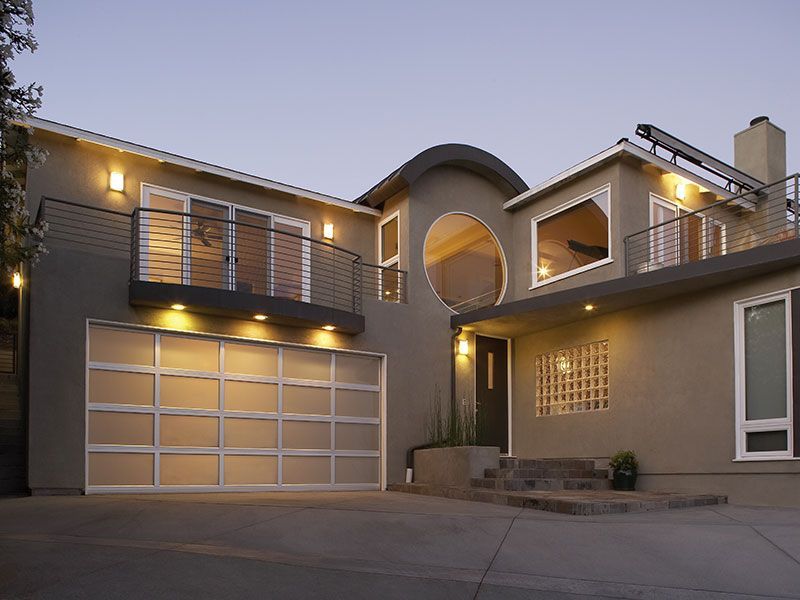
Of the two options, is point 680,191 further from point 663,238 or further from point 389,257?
point 389,257

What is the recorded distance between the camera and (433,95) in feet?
83.6

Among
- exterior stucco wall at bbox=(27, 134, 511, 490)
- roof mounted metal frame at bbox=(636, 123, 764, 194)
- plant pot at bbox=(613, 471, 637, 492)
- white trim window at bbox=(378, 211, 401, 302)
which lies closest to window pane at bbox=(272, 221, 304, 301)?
exterior stucco wall at bbox=(27, 134, 511, 490)

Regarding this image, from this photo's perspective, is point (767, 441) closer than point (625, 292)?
Yes

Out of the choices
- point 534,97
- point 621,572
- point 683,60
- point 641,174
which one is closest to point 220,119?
point 534,97

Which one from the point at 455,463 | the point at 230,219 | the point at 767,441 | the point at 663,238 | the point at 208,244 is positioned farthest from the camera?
the point at 663,238

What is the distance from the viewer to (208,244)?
1266cm

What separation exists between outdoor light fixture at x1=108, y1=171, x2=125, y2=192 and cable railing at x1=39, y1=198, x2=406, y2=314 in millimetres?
442

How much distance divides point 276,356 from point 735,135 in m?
12.1

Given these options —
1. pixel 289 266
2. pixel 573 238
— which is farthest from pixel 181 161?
pixel 573 238

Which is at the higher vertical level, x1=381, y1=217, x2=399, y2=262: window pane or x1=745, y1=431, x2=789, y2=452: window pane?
x1=381, y1=217, x2=399, y2=262: window pane

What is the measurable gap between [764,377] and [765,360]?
0.74 ft

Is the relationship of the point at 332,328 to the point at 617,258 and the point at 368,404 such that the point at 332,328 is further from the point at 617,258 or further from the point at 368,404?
the point at 617,258

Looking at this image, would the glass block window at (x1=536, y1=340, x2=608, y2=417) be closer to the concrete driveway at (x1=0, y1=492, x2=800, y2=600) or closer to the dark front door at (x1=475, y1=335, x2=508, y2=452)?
the dark front door at (x1=475, y1=335, x2=508, y2=452)

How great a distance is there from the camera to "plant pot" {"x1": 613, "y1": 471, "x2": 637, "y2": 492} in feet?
38.0
